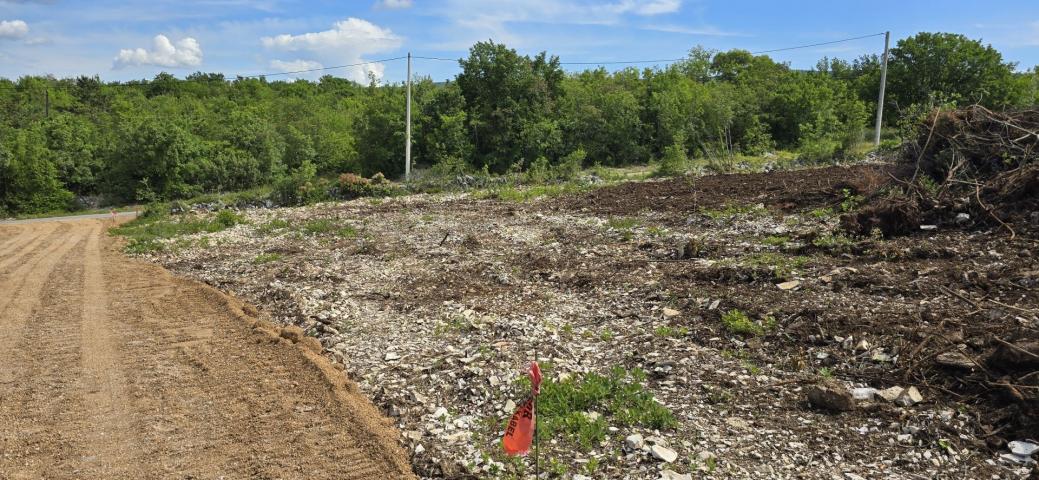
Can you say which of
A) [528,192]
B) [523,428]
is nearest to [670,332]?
[523,428]

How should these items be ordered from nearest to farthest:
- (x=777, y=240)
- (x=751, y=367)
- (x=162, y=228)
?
(x=751, y=367), (x=777, y=240), (x=162, y=228)

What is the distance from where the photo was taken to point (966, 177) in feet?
33.8

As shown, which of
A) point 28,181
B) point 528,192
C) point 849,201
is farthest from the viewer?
point 28,181

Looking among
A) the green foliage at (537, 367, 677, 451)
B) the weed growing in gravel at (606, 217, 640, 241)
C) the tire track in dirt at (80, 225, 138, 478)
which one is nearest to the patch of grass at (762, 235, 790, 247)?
the weed growing in gravel at (606, 217, 640, 241)

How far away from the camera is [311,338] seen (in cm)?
758

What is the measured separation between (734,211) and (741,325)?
719 centimetres

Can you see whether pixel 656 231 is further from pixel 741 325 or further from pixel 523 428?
pixel 523 428

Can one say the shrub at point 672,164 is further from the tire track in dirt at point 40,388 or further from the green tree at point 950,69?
the tire track in dirt at point 40,388

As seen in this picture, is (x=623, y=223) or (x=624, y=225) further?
(x=623, y=223)

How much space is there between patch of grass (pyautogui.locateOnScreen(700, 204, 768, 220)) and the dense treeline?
12.6 metres

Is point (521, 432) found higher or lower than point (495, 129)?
lower

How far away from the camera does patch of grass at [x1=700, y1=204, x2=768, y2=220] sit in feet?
42.0

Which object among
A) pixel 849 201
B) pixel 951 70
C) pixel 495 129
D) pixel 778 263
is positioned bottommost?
pixel 778 263

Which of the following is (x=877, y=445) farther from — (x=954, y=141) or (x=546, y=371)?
(x=954, y=141)
